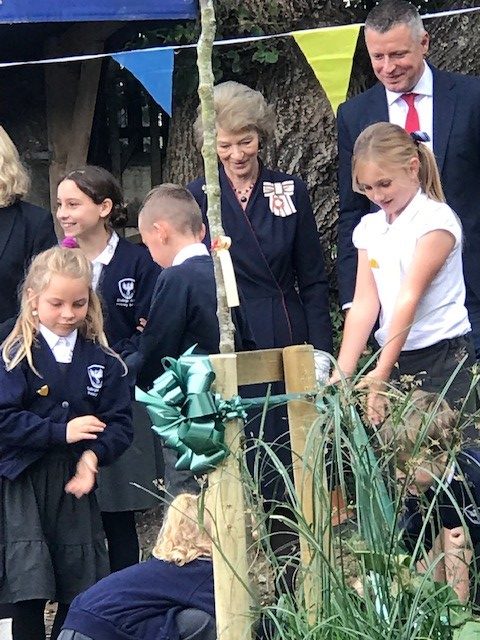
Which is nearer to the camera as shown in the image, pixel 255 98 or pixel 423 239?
pixel 423 239

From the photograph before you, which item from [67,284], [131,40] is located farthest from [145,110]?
[67,284]

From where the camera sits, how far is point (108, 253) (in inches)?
172

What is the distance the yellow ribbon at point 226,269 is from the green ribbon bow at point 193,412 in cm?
14

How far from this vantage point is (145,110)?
627cm

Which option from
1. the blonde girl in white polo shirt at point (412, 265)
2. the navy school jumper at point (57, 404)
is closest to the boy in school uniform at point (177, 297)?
the navy school jumper at point (57, 404)

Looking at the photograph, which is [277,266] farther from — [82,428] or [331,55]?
Result: [331,55]

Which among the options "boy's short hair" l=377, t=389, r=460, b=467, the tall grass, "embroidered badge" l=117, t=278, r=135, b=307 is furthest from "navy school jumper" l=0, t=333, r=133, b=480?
the tall grass

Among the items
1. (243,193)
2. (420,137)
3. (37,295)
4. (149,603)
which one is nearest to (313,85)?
(243,193)

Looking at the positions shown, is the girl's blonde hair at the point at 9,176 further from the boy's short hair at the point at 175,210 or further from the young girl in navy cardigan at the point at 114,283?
the boy's short hair at the point at 175,210

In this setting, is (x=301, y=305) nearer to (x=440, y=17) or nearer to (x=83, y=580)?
(x=83, y=580)

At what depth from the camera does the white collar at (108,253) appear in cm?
433

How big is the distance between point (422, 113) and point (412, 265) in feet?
2.90

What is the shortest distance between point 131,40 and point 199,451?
383 centimetres

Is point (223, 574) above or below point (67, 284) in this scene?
below
